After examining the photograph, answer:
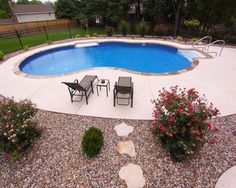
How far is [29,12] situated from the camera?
86.5 ft

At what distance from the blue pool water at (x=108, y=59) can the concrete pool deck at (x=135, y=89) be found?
171cm

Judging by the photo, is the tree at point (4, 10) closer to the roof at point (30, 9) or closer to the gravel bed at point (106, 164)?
the roof at point (30, 9)

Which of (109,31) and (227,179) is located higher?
(109,31)

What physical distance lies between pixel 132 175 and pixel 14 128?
2.08 m

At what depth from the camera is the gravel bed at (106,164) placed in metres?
2.03

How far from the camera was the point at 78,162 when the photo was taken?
7.49 ft

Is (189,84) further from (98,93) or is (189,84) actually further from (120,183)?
(120,183)

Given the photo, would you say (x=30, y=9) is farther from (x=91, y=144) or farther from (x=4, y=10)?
(x=91, y=144)

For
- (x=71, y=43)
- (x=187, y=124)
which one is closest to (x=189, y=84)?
(x=187, y=124)

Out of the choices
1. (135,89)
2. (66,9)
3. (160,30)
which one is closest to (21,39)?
(66,9)

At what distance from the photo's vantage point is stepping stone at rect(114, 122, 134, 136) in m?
2.83

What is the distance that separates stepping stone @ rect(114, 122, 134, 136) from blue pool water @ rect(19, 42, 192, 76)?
487cm

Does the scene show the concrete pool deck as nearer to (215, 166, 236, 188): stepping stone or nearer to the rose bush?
the rose bush

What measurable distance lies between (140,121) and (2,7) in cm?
4902
